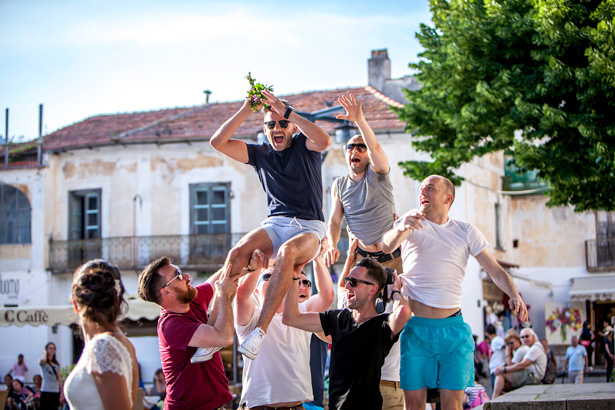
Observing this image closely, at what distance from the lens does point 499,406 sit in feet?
25.3

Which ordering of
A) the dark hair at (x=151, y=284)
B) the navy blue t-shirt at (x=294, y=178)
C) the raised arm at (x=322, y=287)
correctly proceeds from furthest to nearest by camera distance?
Answer: the raised arm at (x=322, y=287)
the navy blue t-shirt at (x=294, y=178)
the dark hair at (x=151, y=284)

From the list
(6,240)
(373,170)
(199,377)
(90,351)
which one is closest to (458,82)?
(373,170)

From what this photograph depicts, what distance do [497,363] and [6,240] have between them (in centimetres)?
2163

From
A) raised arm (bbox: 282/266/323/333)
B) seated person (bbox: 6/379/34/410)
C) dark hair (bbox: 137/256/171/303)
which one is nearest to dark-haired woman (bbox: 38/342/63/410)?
seated person (bbox: 6/379/34/410)

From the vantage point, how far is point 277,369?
687cm

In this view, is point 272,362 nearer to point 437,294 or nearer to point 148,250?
point 437,294

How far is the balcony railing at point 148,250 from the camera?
2869 centimetres

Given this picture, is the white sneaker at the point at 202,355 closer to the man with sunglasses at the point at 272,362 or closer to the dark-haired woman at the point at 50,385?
the man with sunglasses at the point at 272,362

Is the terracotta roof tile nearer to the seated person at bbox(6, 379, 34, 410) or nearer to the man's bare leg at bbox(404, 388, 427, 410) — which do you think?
the seated person at bbox(6, 379, 34, 410)

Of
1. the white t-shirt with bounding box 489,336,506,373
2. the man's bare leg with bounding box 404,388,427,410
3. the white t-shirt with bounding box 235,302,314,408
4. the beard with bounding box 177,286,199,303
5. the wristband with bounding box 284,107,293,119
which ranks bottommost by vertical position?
the white t-shirt with bounding box 489,336,506,373

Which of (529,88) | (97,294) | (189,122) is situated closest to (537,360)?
(529,88)

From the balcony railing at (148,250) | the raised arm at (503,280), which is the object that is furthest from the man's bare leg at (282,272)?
the balcony railing at (148,250)

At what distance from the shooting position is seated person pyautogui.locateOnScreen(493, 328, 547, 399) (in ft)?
46.6

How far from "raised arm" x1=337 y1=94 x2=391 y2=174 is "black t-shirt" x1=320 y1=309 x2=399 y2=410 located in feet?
5.85
